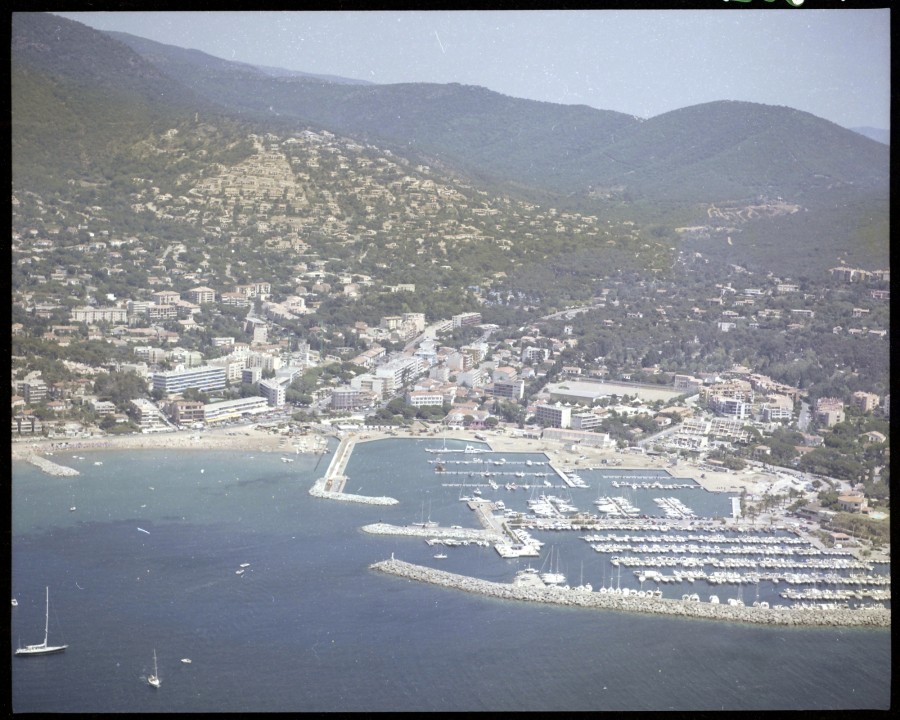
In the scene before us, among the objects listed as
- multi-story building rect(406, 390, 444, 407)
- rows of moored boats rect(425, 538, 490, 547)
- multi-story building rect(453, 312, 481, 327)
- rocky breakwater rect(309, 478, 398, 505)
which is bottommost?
rows of moored boats rect(425, 538, 490, 547)

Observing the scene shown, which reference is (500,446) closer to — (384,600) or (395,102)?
(384,600)

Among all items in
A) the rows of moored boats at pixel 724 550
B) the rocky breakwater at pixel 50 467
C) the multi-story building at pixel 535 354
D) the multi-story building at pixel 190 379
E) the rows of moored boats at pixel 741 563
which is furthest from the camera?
the multi-story building at pixel 535 354

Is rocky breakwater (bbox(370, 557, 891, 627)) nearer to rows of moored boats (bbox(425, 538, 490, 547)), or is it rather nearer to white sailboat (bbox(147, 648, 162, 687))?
rows of moored boats (bbox(425, 538, 490, 547))

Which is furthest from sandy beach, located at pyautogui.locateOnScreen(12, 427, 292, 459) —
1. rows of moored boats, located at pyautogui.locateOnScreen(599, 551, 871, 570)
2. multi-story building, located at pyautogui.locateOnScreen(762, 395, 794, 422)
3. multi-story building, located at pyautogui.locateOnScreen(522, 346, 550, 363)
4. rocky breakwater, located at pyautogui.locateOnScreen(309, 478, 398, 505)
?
multi-story building, located at pyautogui.locateOnScreen(762, 395, 794, 422)

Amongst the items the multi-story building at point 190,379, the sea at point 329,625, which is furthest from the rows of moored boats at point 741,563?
the multi-story building at point 190,379

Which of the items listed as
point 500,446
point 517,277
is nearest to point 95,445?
point 500,446

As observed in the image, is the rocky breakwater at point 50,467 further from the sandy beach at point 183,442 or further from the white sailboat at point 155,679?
the white sailboat at point 155,679
